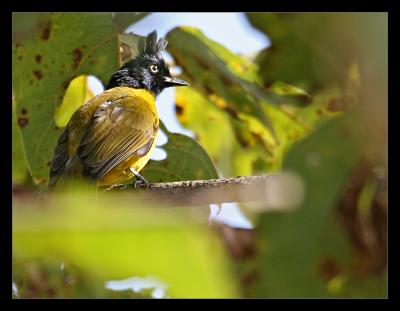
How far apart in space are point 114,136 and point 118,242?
9.12 ft

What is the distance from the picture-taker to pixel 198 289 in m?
0.35

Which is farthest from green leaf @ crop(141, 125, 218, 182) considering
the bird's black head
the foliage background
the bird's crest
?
the bird's black head

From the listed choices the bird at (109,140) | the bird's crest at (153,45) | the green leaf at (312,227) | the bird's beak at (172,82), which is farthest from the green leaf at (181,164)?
the green leaf at (312,227)

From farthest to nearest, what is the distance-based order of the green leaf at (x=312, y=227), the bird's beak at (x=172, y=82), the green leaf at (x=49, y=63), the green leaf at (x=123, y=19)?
the bird's beak at (x=172, y=82)
the green leaf at (x=49, y=63)
the green leaf at (x=123, y=19)
the green leaf at (x=312, y=227)

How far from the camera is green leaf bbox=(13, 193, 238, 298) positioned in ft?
1.09

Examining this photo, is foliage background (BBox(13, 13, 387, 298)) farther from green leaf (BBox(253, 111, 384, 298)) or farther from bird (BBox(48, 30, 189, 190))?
bird (BBox(48, 30, 189, 190))

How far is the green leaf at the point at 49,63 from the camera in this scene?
9.39 ft

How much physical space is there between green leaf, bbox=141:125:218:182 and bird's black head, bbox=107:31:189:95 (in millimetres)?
1107

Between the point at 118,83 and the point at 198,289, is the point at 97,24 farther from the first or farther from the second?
the point at 198,289

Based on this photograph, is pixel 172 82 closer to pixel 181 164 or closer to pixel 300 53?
pixel 181 164

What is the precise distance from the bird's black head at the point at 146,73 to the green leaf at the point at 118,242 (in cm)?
377

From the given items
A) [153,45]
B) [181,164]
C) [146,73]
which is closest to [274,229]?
[181,164]

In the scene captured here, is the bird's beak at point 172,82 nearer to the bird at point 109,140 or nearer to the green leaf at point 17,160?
the bird at point 109,140

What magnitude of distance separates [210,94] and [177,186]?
129 centimetres
